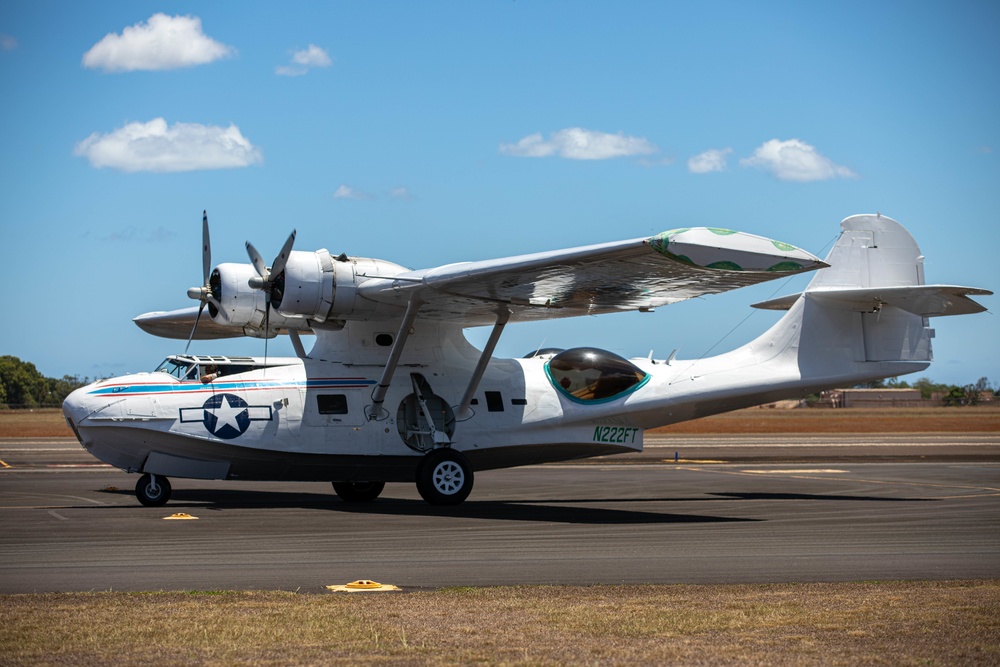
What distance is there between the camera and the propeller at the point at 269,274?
18281mm

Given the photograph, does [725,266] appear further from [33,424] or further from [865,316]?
[33,424]

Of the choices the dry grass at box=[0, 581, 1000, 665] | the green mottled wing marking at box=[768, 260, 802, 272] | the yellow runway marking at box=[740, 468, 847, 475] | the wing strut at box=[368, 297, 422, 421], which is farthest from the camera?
the yellow runway marking at box=[740, 468, 847, 475]

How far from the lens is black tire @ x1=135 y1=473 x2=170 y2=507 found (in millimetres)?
18938

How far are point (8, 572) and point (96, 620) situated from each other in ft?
10.2

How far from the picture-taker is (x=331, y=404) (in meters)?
19.4

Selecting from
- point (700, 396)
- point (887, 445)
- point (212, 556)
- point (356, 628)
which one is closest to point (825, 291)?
point (700, 396)

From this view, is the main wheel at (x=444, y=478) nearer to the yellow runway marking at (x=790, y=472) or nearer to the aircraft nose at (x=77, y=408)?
the aircraft nose at (x=77, y=408)

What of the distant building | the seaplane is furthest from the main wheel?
the distant building

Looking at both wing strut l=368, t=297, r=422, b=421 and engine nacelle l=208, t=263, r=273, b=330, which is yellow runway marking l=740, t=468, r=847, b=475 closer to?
wing strut l=368, t=297, r=422, b=421

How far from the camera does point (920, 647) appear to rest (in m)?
7.75

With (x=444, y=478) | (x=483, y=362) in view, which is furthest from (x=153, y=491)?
(x=483, y=362)

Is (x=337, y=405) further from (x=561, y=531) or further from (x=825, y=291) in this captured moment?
(x=825, y=291)

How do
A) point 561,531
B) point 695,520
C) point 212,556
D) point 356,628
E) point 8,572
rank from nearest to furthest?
point 356,628
point 8,572
point 212,556
point 561,531
point 695,520

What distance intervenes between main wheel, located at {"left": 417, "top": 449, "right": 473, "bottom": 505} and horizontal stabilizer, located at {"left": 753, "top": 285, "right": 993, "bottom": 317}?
24.2 feet
